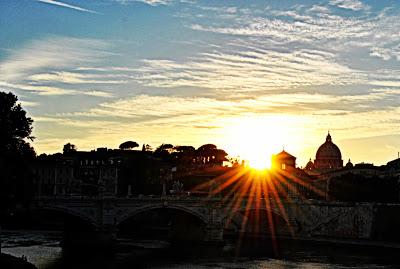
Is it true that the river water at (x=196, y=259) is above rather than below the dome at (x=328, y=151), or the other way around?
below

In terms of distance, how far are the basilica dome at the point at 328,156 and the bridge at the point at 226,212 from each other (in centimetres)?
6730

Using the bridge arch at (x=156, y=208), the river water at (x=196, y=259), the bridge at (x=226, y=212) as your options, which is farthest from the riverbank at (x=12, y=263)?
the bridge arch at (x=156, y=208)

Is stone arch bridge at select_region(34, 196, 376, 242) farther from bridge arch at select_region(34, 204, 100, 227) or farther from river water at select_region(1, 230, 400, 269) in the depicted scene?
river water at select_region(1, 230, 400, 269)

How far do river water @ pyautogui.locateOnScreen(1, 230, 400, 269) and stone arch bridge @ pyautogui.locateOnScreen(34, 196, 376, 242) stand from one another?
9.17 feet

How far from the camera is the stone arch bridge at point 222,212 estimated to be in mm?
59594

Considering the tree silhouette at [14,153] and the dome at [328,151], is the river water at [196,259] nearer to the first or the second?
the tree silhouette at [14,153]

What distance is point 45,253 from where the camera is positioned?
52.5 meters

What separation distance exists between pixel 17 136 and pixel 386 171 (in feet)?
230

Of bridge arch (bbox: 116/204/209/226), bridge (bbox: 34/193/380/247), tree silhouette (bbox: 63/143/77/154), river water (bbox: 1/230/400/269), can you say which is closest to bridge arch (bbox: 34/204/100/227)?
bridge (bbox: 34/193/380/247)

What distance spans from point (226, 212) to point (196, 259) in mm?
13604

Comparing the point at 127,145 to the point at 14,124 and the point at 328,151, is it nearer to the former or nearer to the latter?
the point at 328,151

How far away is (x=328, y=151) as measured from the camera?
142 meters

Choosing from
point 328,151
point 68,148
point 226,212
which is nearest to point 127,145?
point 68,148

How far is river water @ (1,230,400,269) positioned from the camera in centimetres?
4844
